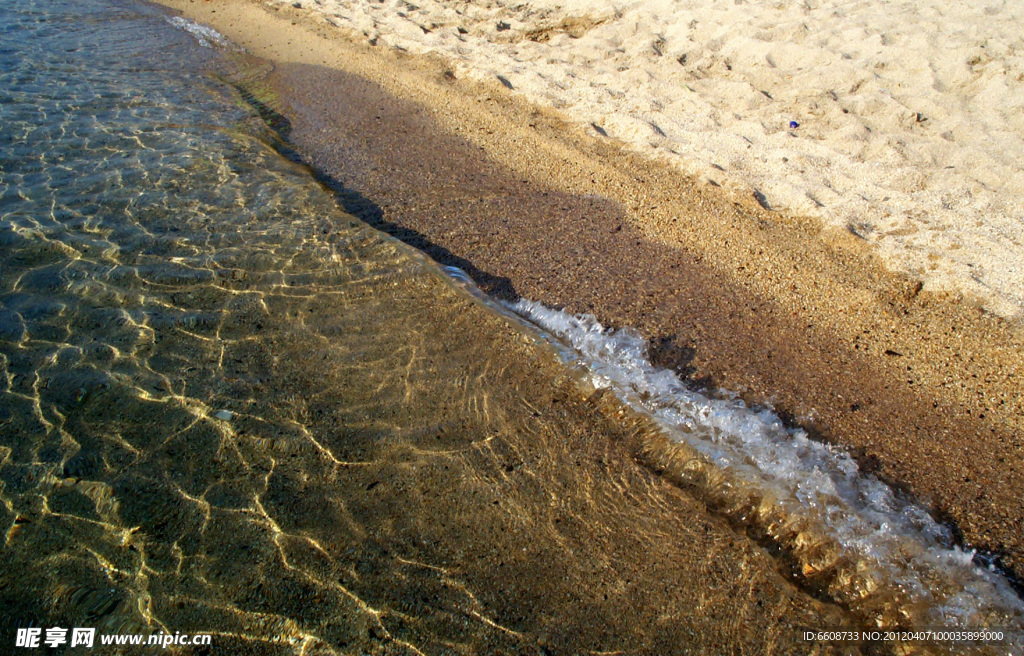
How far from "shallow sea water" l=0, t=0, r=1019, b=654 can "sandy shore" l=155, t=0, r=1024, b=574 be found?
648mm

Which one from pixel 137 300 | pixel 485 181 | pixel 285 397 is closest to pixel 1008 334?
pixel 485 181

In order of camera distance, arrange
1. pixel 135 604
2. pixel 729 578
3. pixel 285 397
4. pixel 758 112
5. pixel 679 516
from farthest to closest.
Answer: pixel 758 112 < pixel 285 397 < pixel 679 516 < pixel 729 578 < pixel 135 604

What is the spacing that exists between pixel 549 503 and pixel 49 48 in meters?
8.59

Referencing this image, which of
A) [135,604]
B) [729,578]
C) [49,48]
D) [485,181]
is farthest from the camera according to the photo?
[49,48]

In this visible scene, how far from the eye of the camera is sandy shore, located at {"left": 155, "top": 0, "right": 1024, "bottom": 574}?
10.1 feet

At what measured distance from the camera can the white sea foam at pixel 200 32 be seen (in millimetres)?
8297

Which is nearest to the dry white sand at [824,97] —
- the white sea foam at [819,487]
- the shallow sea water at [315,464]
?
the white sea foam at [819,487]

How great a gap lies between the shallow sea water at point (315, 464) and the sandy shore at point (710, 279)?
2.13 ft

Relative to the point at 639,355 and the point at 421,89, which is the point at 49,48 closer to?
the point at 421,89

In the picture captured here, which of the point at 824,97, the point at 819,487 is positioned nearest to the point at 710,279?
the point at 819,487

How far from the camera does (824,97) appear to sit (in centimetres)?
583

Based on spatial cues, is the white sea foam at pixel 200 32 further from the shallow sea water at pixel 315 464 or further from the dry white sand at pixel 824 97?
the shallow sea water at pixel 315 464

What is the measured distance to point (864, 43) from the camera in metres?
6.35

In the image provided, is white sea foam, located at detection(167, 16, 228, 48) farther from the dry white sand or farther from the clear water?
the clear water
